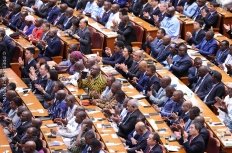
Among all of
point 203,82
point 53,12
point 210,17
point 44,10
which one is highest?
point 210,17

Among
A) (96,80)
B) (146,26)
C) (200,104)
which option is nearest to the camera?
(200,104)

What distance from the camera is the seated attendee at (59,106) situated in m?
13.6

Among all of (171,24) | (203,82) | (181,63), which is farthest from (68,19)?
(203,82)

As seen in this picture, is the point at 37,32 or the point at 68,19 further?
the point at 68,19

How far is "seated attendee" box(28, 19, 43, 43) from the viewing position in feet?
57.8

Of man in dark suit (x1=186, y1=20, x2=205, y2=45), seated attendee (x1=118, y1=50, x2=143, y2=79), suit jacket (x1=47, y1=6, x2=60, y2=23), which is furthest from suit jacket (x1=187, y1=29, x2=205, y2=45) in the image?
suit jacket (x1=47, y1=6, x2=60, y2=23)

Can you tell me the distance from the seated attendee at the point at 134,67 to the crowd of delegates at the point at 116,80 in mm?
23

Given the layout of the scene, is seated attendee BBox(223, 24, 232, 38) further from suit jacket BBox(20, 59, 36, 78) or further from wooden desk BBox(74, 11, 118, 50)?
suit jacket BBox(20, 59, 36, 78)

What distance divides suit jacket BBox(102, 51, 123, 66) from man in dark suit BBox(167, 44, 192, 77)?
125 cm

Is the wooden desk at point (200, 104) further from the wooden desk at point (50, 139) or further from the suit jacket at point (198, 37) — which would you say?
the wooden desk at point (50, 139)

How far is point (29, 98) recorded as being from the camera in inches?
562

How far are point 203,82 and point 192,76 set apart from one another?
71cm

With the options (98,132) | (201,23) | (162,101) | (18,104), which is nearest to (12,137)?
(18,104)

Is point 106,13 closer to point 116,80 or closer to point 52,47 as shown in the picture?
point 52,47
